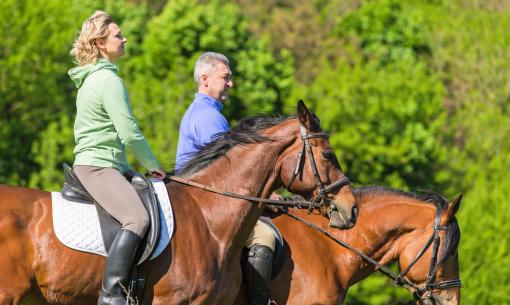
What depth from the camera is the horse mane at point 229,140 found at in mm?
8523

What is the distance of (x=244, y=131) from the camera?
8586 millimetres

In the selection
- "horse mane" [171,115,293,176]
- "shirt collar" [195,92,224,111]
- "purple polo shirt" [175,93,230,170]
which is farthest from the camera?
"shirt collar" [195,92,224,111]

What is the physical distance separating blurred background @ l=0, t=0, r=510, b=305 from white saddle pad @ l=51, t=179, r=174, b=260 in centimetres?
1796

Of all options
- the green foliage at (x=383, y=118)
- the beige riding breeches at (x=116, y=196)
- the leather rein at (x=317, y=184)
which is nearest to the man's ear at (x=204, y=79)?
the leather rein at (x=317, y=184)

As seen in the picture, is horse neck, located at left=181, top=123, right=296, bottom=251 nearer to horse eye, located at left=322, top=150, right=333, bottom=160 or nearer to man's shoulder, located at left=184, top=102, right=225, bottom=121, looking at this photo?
horse eye, located at left=322, top=150, right=333, bottom=160

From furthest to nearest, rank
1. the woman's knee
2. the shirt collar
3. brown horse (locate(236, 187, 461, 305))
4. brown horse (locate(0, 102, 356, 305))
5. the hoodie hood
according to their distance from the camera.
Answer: brown horse (locate(236, 187, 461, 305))
the shirt collar
the hoodie hood
the woman's knee
brown horse (locate(0, 102, 356, 305))

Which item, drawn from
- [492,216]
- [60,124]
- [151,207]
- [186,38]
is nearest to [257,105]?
[186,38]

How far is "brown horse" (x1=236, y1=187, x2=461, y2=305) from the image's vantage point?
9.66 metres

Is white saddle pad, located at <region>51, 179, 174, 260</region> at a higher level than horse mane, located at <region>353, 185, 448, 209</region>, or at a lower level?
higher

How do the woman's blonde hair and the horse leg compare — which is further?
the woman's blonde hair

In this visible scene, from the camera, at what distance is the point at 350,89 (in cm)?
3497

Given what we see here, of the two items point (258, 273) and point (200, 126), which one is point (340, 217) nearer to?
point (258, 273)

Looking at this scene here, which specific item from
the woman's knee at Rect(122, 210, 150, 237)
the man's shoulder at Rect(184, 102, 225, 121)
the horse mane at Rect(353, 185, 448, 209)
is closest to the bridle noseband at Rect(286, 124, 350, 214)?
the man's shoulder at Rect(184, 102, 225, 121)

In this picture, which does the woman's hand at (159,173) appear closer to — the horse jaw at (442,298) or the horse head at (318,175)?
the horse head at (318,175)
